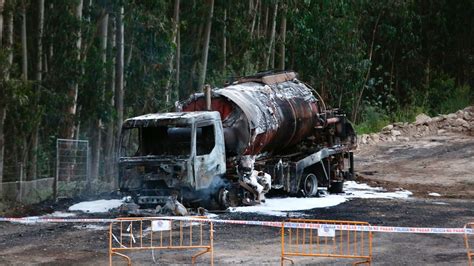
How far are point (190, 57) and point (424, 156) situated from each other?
11.1 meters

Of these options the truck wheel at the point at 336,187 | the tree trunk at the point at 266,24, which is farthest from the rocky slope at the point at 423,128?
the truck wheel at the point at 336,187

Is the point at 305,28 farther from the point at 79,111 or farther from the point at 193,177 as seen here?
the point at 193,177

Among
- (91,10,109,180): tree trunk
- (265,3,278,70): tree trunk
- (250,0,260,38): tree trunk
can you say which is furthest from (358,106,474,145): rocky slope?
(91,10,109,180): tree trunk

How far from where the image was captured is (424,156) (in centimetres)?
3122

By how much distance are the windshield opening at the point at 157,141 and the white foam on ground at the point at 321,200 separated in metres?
1.87

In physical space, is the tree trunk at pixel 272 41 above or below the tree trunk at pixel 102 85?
above

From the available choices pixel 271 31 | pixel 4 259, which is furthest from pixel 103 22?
pixel 4 259

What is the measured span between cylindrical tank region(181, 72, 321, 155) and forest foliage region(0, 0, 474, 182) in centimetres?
526

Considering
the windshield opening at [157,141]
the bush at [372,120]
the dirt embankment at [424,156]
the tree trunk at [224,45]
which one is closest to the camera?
the windshield opening at [157,141]

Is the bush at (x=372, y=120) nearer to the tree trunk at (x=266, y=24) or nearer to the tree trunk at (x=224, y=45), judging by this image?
the tree trunk at (x=266, y=24)

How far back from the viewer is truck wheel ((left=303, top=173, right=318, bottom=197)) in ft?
73.7

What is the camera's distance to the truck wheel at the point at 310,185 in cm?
2247

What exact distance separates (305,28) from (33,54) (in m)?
14.0

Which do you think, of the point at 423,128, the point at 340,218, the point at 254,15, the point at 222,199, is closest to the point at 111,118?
the point at 222,199
